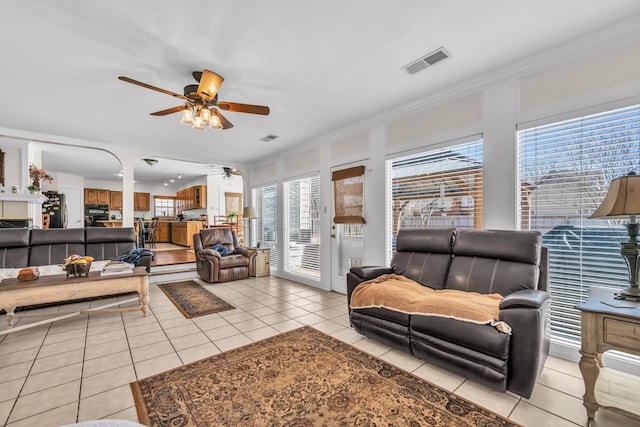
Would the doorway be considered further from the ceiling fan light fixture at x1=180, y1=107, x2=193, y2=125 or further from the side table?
the side table

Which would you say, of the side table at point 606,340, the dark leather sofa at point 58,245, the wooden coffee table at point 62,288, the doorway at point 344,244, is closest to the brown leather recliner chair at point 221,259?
the dark leather sofa at point 58,245

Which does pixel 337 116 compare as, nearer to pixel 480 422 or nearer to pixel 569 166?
pixel 569 166

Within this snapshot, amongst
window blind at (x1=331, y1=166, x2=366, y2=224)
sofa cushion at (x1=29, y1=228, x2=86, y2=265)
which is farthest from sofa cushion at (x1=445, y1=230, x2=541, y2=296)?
sofa cushion at (x1=29, y1=228, x2=86, y2=265)

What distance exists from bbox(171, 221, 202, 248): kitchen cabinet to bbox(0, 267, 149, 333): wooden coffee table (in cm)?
616

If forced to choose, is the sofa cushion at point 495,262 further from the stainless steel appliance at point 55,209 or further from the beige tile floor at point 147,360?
the stainless steel appliance at point 55,209

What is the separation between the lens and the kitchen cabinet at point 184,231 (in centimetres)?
936

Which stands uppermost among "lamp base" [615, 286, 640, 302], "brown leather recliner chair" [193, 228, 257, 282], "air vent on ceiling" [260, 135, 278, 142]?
"air vent on ceiling" [260, 135, 278, 142]

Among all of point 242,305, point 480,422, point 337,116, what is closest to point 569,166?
point 480,422

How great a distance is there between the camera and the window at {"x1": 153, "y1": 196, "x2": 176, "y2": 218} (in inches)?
458

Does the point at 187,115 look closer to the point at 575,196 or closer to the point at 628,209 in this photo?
the point at 628,209

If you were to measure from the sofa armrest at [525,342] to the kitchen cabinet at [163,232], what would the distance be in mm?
11880

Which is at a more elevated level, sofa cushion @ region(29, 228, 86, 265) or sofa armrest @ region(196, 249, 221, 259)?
sofa cushion @ region(29, 228, 86, 265)

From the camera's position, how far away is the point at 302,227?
525 cm

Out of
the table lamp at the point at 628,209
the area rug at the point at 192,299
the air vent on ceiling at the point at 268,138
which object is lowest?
the area rug at the point at 192,299
